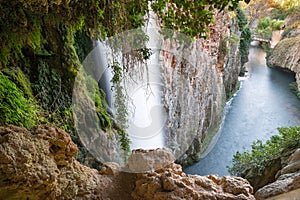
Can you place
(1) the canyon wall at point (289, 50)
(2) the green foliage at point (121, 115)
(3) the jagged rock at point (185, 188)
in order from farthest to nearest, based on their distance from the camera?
1. (1) the canyon wall at point (289, 50)
2. (2) the green foliage at point (121, 115)
3. (3) the jagged rock at point (185, 188)

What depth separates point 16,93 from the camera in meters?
2.22

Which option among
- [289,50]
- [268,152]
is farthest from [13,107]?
[289,50]

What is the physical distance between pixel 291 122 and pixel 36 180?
10184 millimetres

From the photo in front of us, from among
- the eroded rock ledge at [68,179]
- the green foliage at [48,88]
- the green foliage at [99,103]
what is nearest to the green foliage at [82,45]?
the green foliage at [99,103]

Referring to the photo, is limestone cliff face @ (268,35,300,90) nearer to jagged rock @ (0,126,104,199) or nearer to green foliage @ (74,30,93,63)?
green foliage @ (74,30,93,63)

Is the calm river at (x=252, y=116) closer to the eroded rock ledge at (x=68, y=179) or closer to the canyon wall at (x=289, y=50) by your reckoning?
the canyon wall at (x=289, y=50)

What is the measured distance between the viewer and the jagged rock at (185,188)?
2330mm

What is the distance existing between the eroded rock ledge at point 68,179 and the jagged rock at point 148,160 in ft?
0.19

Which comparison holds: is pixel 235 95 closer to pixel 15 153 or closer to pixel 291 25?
pixel 291 25

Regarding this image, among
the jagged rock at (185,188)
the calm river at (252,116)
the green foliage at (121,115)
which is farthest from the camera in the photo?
the calm river at (252,116)

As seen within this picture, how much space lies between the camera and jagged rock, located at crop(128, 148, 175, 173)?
2.76 m

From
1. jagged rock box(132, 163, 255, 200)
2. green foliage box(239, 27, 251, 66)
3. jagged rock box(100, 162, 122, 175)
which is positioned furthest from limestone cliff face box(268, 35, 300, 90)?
jagged rock box(100, 162, 122, 175)

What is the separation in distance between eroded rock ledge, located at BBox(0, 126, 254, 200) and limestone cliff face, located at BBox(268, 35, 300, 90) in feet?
36.1

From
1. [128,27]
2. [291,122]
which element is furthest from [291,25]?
[128,27]
